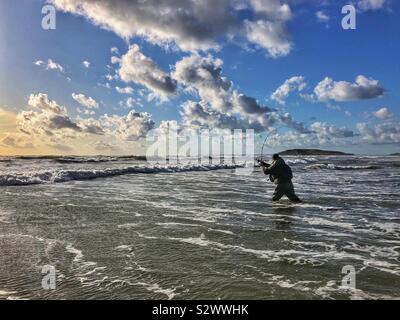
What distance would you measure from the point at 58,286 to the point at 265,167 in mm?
12873

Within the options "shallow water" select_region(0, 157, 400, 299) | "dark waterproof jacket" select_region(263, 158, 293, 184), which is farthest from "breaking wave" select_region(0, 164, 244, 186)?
"dark waterproof jacket" select_region(263, 158, 293, 184)

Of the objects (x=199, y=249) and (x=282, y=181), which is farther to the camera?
(x=282, y=181)

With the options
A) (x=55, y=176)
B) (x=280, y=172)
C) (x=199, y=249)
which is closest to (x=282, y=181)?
(x=280, y=172)

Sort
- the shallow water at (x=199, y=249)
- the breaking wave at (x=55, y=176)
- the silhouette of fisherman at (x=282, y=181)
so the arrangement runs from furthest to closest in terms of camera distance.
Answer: the breaking wave at (x=55, y=176)
the silhouette of fisherman at (x=282, y=181)
the shallow water at (x=199, y=249)

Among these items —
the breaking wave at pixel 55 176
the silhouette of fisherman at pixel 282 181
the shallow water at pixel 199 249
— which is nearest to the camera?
the shallow water at pixel 199 249

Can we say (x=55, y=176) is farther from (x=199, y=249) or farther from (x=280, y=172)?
(x=199, y=249)

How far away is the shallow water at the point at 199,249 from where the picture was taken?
6.90m

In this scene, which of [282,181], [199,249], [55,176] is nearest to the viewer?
[199,249]

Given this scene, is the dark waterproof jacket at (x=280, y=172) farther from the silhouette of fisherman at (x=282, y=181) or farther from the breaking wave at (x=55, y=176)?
the breaking wave at (x=55, y=176)

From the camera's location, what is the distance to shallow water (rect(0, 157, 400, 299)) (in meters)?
6.90

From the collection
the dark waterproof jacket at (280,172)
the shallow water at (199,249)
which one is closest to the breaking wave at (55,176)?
the shallow water at (199,249)

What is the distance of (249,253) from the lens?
913cm

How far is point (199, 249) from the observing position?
950cm

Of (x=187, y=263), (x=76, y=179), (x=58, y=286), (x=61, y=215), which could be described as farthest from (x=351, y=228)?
(x=76, y=179)
